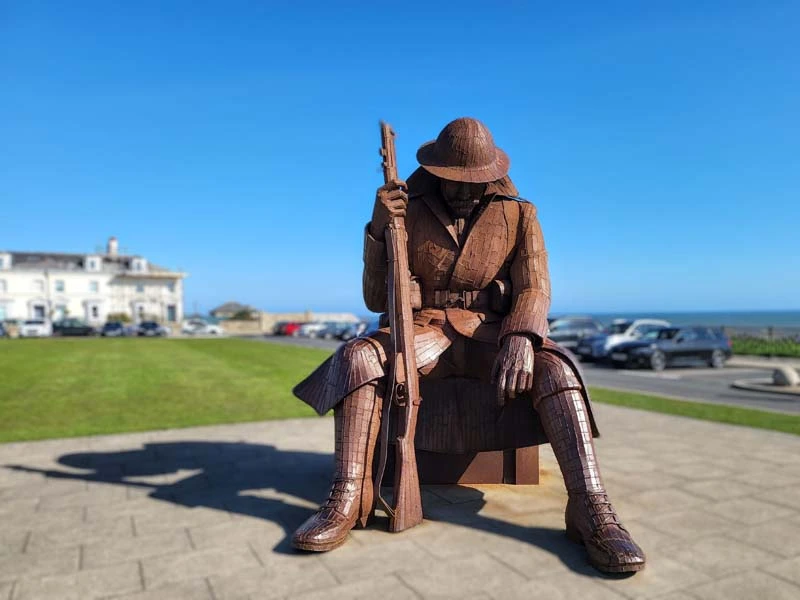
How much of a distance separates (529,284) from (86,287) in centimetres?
6671

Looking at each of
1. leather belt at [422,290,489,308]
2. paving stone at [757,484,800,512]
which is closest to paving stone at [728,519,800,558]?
paving stone at [757,484,800,512]

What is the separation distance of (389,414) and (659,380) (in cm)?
1373

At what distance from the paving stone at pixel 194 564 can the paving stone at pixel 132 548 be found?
0.10 metres

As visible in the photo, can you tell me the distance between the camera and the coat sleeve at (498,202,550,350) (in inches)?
154

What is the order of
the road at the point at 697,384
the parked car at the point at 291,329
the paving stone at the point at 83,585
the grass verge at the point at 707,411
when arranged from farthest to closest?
the parked car at the point at 291,329, the road at the point at 697,384, the grass verge at the point at 707,411, the paving stone at the point at 83,585

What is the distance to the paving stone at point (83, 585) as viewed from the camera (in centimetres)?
306

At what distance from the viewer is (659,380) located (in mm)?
15742

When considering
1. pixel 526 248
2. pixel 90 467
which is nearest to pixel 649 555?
pixel 526 248

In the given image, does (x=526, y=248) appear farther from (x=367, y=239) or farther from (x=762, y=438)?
(x=762, y=438)

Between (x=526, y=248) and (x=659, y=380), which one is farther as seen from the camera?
(x=659, y=380)

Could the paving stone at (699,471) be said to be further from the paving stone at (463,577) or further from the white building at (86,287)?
the white building at (86,287)

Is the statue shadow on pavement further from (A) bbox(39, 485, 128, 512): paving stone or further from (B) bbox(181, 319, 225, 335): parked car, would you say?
(B) bbox(181, 319, 225, 335): parked car

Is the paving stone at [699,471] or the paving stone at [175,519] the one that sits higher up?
the paving stone at [175,519]

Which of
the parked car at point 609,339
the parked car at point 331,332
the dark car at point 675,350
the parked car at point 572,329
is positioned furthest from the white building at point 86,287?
the dark car at point 675,350
